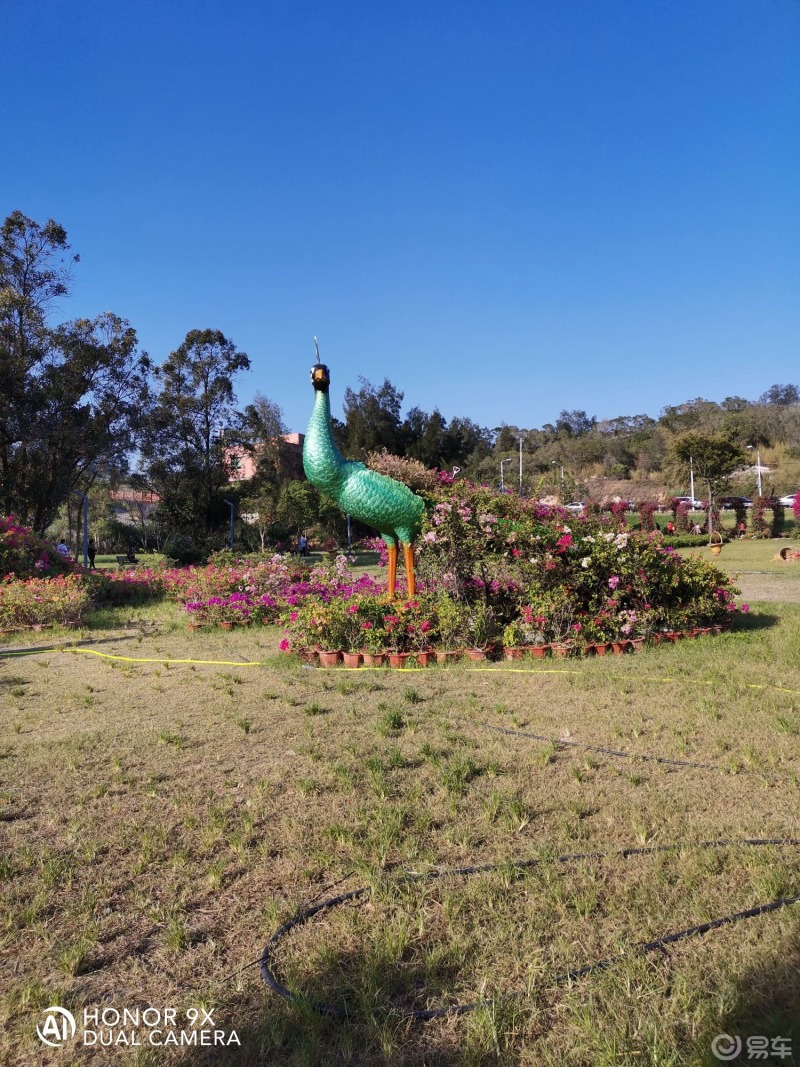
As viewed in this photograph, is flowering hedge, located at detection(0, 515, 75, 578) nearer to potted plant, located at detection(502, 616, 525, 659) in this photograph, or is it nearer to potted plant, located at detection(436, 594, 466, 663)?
potted plant, located at detection(436, 594, 466, 663)

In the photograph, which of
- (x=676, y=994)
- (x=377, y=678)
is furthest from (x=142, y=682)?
(x=676, y=994)

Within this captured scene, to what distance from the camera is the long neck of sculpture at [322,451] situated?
6.86m

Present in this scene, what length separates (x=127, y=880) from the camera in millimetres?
2455

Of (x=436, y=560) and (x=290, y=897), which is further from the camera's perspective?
(x=436, y=560)

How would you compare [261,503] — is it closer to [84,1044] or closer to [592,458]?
[84,1044]

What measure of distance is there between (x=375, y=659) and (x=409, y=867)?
351 cm

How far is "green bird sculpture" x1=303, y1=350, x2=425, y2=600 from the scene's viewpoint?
6.89 meters

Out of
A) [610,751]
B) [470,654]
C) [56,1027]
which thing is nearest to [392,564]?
[470,654]

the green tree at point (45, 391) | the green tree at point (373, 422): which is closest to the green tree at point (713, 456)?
the green tree at point (373, 422)

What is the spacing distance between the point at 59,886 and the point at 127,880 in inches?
9.3

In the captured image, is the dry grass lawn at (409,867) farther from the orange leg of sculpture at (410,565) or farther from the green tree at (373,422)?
the green tree at (373,422)

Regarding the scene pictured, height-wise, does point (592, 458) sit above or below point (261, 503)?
above

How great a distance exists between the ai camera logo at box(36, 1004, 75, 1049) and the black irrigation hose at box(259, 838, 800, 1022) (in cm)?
51

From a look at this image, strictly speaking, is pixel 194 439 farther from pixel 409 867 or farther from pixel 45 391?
pixel 409 867
